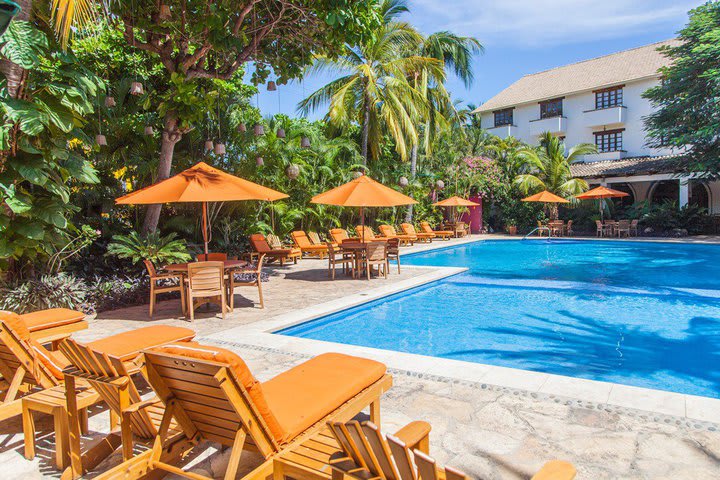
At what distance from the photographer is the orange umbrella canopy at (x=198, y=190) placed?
7141 millimetres

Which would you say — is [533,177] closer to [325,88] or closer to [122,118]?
[325,88]

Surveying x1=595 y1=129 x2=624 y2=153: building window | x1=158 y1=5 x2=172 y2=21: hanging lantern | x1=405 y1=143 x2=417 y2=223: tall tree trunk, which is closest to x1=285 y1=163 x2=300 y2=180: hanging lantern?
x1=158 y1=5 x2=172 y2=21: hanging lantern

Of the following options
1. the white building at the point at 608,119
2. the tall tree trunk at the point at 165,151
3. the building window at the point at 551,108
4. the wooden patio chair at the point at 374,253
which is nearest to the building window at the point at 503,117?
the white building at the point at 608,119

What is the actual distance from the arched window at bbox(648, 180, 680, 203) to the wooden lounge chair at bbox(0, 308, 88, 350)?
29484 millimetres

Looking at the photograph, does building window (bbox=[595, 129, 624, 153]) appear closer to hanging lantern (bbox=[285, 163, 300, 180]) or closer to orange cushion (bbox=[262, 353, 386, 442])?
hanging lantern (bbox=[285, 163, 300, 180])

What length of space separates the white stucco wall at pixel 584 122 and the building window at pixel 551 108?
0.29m

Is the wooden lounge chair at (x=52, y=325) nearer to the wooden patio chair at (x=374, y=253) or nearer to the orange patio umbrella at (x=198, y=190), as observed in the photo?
the orange patio umbrella at (x=198, y=190)

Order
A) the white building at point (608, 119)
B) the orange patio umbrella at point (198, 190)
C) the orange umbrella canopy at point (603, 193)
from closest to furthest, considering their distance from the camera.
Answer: the orange patio umbrella at point (198, 190), the orange umbrella canopy at point (603, 193), the white building at point (608, 119)

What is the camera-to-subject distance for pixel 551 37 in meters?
33.0

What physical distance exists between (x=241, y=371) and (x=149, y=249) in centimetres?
763

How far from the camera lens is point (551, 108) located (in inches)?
1304

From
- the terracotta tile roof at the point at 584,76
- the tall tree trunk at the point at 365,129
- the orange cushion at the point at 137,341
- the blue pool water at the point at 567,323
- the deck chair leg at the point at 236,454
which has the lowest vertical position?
the blue pool water at the point at 567,323

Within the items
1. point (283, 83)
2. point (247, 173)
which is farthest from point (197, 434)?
point (247, 173)

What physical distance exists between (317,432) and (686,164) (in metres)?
25.8
